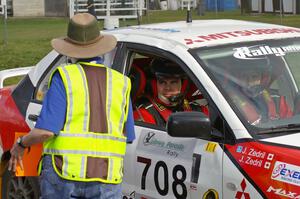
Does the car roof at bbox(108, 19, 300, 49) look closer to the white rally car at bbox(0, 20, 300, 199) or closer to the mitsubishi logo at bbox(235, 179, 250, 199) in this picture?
the white rally car at bbox(0, 20, 300, 199)

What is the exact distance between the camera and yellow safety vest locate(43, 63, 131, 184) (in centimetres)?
344

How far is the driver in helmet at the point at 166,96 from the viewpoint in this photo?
4.81 m

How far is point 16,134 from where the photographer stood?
5.23 m

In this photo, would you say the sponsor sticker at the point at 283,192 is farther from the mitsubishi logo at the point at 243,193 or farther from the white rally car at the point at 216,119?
the mitsubishi logo at the point at 243,193

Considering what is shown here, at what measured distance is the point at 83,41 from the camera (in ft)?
11.6

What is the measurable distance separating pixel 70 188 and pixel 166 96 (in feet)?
5.26

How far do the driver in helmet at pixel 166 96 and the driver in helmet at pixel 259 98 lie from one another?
0.54 metres

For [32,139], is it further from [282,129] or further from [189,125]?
[282,129]

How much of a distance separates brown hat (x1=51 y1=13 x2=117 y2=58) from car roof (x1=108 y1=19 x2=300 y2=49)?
96 cm

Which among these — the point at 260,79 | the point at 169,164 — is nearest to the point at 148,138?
the point at 169,164

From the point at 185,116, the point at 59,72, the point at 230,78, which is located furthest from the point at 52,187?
the point at 230,78

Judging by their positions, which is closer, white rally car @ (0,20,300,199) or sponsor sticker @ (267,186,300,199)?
sponsor sticker @ (267,186,300,199)

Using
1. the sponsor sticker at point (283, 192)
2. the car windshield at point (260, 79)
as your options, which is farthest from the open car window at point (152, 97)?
the sponsor sticker at point (283, 192)

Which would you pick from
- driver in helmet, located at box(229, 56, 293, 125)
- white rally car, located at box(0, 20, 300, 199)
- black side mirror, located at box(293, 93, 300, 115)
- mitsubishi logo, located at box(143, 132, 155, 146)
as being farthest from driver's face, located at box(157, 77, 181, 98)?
black side mirror, located at box(293, 93, 300, 115)
